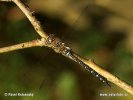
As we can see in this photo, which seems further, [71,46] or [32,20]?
[71,46]

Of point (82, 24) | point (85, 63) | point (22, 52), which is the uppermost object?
point (82, 24)

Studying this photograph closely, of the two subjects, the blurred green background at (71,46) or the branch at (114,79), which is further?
the blurred green background at (71,46)

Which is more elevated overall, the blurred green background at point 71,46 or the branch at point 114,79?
the blurred green background at point 71,46

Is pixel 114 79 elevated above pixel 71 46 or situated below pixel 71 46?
below

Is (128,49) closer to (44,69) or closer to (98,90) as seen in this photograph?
(98,90)

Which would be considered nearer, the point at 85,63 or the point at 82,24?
the point at 85,63

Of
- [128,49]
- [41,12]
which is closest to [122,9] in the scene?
[128,49]

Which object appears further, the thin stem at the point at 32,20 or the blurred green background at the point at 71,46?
the blurred green background at the point at 71,46

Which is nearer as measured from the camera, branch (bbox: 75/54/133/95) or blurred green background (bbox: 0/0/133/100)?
branch (bbox: 75/54/133/95)
